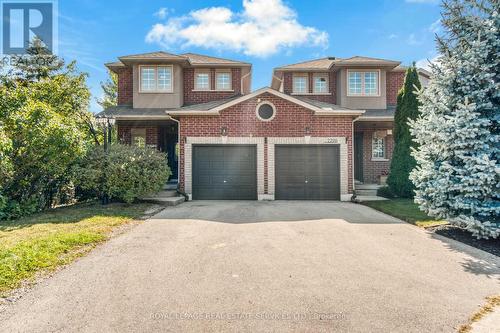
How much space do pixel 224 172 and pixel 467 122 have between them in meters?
7.99

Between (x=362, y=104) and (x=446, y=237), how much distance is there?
9950 mm

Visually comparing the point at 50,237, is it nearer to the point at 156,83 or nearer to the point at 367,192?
the point at 156,83

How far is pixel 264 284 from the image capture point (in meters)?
3.53

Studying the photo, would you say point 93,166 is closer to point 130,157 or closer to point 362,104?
point 130,157

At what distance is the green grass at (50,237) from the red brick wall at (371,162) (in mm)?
11309

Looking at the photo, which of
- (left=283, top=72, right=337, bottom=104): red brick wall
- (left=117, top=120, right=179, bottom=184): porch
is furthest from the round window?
(left=117, top=120, right=179, bottom=184): porch

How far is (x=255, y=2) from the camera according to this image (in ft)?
38.6

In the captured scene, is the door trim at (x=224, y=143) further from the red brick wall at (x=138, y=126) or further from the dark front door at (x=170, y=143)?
the dark front door at (x=170, y=143)

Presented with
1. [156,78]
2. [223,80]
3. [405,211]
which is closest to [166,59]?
[156,78]

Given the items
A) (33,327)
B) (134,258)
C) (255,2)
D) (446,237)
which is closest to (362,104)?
(255,2)

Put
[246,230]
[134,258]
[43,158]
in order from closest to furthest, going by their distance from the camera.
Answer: [134,258]
[246,230]
[43,158]

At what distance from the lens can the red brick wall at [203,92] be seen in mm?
14773

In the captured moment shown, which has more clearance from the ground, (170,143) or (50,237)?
(170,143)

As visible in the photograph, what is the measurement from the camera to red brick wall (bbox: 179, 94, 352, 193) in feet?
36.5
